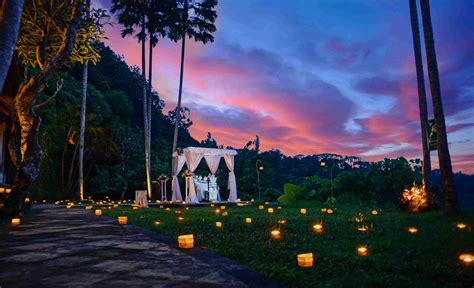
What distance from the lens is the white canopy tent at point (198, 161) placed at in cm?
1602

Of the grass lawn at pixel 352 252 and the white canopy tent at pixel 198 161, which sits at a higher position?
the white canopy tent at pixel 198 161

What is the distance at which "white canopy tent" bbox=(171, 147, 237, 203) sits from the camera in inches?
631

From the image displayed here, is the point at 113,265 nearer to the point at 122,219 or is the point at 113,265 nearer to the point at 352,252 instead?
the point at 352,252

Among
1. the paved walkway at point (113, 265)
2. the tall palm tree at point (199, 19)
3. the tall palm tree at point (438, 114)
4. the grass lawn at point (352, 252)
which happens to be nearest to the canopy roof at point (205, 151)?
the tall palm tree at point (199, 19)

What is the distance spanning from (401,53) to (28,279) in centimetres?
1422

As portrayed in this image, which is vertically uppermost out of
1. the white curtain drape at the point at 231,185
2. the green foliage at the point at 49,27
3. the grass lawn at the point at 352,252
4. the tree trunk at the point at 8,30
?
the green foliage at the point at 49,27

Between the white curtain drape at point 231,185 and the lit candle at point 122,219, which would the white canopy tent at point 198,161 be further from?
the lit candle at point 122,219

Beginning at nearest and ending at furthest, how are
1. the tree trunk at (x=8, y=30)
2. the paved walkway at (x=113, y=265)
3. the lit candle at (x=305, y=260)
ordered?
the paved walkway at (x=113, y=265) → the lit candle at (x=305, y=260) → the tree trunk at (x=8, y=30)

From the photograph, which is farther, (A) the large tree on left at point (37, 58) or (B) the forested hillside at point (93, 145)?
(B) the forested hillside at point (93, 145)

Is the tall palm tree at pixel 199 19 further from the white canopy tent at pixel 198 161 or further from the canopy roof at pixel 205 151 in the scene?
the canopy roof at pixel 205 151

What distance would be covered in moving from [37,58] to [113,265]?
6552 mm

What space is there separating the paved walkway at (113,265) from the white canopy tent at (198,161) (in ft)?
37.8

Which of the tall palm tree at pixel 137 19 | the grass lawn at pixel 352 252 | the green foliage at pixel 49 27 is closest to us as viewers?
the grass lawn at pixel 352 252

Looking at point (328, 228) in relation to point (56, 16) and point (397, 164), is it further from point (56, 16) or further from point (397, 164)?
point (397, 164)
